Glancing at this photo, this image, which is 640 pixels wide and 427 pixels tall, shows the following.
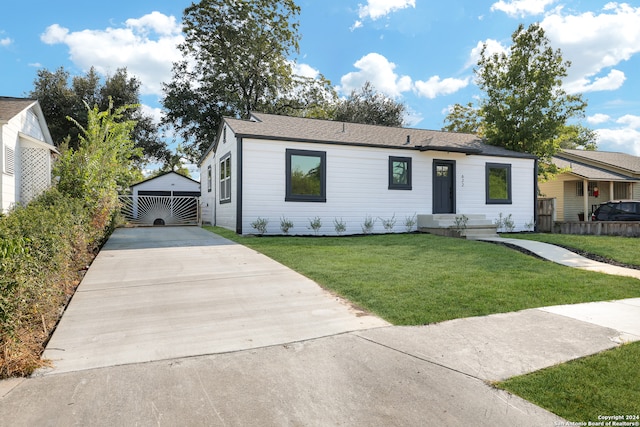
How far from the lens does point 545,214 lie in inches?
639

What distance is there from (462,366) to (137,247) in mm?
8097

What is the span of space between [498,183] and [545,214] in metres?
3.29

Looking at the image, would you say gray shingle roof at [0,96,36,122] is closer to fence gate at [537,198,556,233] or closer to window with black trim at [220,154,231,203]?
window with black trim at [220,154,231,203]

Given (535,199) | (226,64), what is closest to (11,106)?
(226,64)

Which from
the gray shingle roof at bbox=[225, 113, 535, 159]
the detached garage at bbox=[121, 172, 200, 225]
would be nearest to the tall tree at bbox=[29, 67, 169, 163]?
the detached garage at bbox=[121, 172, 200, 225]

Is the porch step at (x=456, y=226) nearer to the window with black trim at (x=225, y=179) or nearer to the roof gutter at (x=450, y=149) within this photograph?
the roof gutter at (x=450, y=149)

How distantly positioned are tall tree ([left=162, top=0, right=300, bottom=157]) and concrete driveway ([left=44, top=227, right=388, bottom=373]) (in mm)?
22084

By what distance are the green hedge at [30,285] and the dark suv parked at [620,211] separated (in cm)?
1972

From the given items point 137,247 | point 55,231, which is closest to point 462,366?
point 55,231

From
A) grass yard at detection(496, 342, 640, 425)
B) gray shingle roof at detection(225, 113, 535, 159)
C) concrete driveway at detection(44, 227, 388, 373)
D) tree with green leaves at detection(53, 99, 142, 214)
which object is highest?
gray shingle roof at detection(225, 113, 535, 159)

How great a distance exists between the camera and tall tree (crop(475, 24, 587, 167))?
1591 cm

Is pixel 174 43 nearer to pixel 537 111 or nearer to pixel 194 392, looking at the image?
pixel 537 111

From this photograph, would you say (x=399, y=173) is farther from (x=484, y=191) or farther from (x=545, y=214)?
(x=545, y=214)

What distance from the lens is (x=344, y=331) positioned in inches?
142
